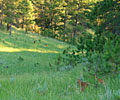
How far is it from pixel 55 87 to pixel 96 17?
30.7 feet

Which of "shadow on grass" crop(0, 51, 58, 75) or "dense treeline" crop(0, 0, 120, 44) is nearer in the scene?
"shadow on grass" crop(0, 51, 58, 75)

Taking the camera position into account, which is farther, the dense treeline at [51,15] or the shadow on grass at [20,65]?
the dense treeline at [51,15]

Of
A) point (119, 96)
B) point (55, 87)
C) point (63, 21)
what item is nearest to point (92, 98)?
point (119, 96)

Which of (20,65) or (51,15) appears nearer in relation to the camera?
(20,65)

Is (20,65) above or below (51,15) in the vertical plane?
below

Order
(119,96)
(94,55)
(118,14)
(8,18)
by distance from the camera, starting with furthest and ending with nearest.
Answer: (8,18) → (118,14) → (94,55) → (119,96)

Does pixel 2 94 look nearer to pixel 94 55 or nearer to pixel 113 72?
pixel 94 55

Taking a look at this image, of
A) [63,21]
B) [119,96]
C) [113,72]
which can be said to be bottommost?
[63,21]

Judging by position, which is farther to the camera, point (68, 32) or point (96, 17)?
point (68, 32)

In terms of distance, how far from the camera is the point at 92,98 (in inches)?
108

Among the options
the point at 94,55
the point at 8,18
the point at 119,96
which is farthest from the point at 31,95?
the point at 8,18

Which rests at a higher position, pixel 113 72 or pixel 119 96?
pixel 119 96

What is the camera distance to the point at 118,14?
1056 cm

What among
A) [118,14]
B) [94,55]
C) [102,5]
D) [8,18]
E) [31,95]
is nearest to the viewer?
[31,95]
